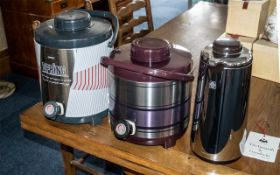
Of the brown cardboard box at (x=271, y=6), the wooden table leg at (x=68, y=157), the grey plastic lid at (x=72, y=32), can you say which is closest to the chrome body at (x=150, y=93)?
the grey plastic lid at (x=72, y=32)

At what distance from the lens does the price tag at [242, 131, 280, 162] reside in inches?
35.4

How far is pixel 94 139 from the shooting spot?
958mm

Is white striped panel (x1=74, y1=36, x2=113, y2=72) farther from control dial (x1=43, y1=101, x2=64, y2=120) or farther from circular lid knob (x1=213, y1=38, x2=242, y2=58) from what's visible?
circular lid knob (x1=213, y1=38, x2=242, y2=58)

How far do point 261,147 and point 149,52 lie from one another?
38 cm

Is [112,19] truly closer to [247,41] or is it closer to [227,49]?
[227,49]

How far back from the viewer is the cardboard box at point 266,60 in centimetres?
126

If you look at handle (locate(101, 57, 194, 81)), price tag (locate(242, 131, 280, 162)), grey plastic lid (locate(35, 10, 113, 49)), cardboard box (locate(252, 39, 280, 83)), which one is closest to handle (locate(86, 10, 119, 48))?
grey plastic lid (locate(35, 10, 113, 49))

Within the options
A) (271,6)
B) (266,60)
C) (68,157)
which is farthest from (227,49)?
(68,157)

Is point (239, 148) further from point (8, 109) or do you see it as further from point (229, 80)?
point (8, 109)

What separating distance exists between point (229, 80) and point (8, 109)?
220cm

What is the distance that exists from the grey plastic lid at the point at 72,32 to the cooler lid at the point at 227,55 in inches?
11.0

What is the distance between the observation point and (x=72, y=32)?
3.01ft

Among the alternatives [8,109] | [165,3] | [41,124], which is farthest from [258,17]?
[165,3]

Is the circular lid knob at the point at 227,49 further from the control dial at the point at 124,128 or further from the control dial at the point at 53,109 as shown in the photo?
the control dial at the point at 53,109
